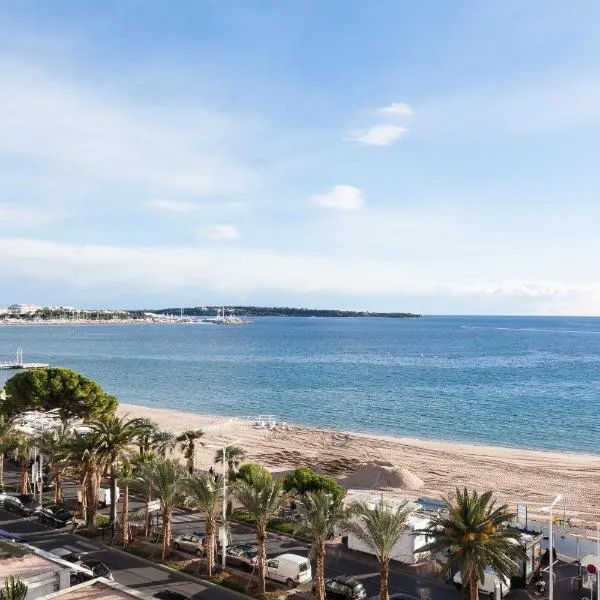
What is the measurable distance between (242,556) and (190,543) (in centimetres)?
340

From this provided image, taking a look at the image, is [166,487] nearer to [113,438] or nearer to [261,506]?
[113,438]

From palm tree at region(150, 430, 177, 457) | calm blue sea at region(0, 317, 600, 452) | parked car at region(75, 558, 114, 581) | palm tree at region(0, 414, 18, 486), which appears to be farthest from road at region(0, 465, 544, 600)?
calm blue sea at region(0, 317, 600, 452)

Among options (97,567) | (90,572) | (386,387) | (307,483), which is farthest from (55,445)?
(386,387)

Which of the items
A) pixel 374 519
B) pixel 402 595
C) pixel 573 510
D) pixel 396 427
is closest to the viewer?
pixel 374 519

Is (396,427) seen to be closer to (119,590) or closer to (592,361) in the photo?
(119,590)

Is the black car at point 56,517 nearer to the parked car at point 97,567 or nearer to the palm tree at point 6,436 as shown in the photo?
the palm tree at point 6,436

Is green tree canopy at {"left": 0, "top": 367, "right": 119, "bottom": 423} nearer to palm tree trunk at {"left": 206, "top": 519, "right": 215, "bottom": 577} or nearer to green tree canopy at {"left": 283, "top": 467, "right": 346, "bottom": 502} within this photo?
green tree canopy at {"left": 283, "top": 467, "right": 346, "bottom": 502}

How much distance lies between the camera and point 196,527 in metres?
32.0

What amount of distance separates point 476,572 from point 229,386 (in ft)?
275

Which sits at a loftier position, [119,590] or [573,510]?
[119,590]

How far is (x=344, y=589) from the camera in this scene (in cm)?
2348

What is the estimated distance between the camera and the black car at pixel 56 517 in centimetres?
3155

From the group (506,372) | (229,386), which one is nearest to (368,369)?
(506,372)

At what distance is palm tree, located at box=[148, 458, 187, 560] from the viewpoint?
2695 cm
